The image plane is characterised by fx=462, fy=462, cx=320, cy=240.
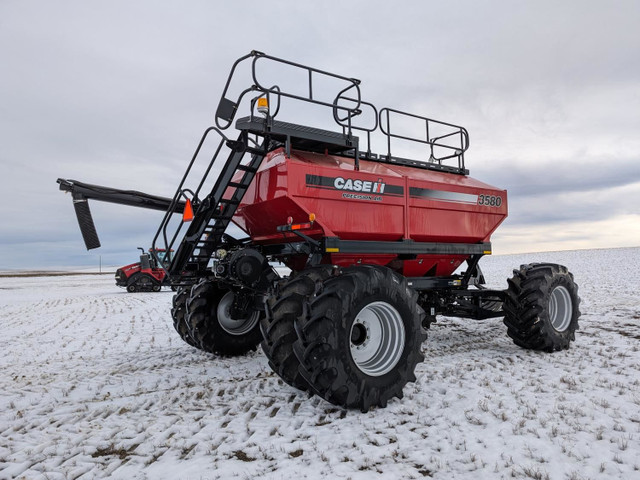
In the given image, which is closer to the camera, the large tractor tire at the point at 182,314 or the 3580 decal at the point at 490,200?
the large tractor tire at the point at 182,314

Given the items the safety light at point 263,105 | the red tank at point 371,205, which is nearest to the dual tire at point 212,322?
the red tank at point 371,205

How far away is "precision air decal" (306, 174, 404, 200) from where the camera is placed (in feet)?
18.0

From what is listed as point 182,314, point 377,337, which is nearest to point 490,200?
point 377,337

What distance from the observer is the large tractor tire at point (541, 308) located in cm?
677

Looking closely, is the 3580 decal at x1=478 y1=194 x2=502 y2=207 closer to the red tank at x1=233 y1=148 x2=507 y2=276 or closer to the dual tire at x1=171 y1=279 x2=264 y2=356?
the red tank at x1=233 y1=148 x2=507 y2=276

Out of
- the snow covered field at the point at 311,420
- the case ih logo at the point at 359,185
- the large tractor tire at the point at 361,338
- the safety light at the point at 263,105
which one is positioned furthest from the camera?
the case ih logo at the point at 359,185

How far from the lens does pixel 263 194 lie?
229 inches

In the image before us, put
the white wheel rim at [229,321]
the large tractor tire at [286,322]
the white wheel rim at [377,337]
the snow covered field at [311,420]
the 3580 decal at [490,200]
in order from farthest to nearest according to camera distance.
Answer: the 3580 decal at [490,200], the white wheel rim at [229,321], the white wheel rim at [377,337], the large tractor tire at [286,322], the snow covered field at [311,420]

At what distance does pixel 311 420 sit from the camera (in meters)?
4.28

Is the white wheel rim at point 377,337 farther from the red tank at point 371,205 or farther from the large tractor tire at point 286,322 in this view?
the red tank at point 371,205

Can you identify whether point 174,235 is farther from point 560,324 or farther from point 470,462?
point 560,324

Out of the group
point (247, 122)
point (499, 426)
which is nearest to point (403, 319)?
point (499, 426)

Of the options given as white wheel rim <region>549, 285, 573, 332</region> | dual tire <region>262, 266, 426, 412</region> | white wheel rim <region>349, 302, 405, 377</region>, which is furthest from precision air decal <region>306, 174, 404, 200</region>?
white wheel rim <region>549, 285, 573, 332</region>

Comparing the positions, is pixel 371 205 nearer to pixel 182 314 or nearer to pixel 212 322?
pixel 212 322
